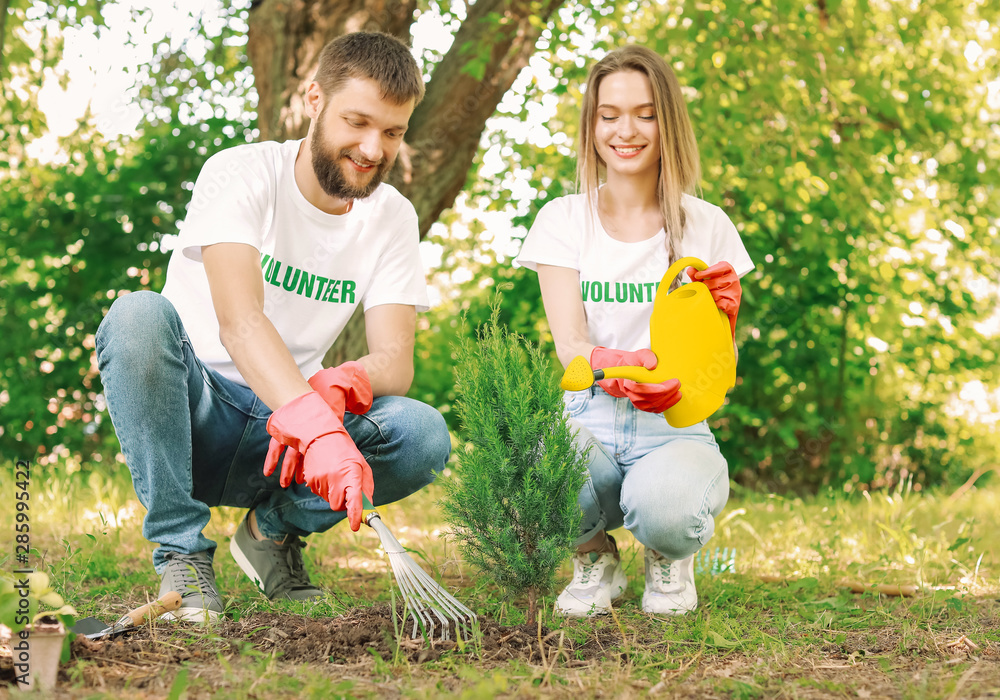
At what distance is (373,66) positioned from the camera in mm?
2330

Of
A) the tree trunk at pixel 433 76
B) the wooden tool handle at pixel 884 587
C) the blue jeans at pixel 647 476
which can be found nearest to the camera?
the blue jeans at pixel 647 476

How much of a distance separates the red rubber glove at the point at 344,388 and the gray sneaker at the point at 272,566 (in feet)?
1.72

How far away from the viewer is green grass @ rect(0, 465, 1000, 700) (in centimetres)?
153

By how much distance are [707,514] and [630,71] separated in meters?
1.37

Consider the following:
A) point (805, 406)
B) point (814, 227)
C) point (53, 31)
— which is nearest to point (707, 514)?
point (814, 227)

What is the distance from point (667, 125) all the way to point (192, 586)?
73.9 inches

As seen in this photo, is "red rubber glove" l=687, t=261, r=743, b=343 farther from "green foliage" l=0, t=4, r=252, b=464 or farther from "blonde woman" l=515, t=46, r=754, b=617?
"green foliage" l=0, t=4, r=252, b=464

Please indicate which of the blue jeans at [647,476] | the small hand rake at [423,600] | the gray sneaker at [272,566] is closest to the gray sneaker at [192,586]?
the gray sneaker at [272,566]

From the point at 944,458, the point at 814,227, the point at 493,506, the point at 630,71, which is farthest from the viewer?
the point at 944,458

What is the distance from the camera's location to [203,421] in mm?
2256

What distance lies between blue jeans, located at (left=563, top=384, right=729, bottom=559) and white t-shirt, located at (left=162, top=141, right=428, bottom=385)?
704 millimetres

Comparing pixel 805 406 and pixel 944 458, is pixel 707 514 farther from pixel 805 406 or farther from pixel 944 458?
pixel 944 458

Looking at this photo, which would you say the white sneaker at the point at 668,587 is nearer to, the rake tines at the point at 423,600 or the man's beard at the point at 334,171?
the rake tines at the point at 423,600

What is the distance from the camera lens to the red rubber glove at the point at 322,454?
5.98ft
